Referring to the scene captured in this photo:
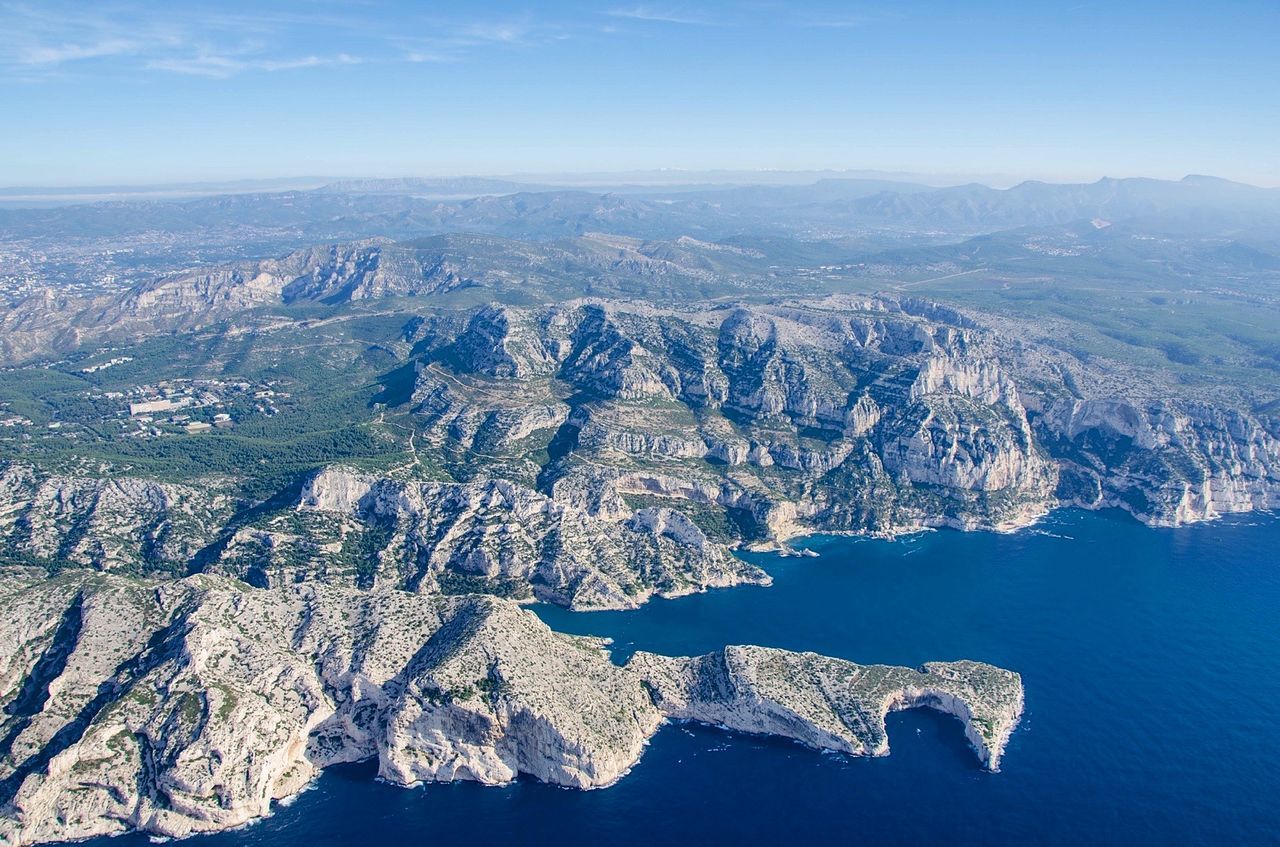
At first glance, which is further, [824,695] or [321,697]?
[824,695]

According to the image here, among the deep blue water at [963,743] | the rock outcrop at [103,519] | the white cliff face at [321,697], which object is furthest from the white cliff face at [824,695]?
the rock outcrop at [103,519]

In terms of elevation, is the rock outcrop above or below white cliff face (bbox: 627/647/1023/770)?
above

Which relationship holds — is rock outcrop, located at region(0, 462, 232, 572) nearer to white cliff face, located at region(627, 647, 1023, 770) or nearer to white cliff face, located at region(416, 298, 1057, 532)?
white cliff face, located at region(416, 298, 1057, 532)

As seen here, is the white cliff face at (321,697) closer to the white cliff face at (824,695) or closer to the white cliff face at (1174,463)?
the white cliff face at (824,695)

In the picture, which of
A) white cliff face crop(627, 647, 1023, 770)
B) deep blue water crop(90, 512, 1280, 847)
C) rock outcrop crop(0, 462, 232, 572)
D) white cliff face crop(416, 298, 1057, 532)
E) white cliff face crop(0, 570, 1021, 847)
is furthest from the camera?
white cliff face crop(416, 298, 1057, 532)

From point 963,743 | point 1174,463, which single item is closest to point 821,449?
point 1174,463

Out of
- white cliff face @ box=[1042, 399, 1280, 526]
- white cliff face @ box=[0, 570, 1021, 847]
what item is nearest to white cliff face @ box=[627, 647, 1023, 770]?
white cliff face @ box=[0, 570, 1021, 847]

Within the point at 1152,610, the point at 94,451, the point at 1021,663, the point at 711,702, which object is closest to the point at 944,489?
the point at 1152,610

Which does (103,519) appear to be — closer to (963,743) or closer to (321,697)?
(321,697)
